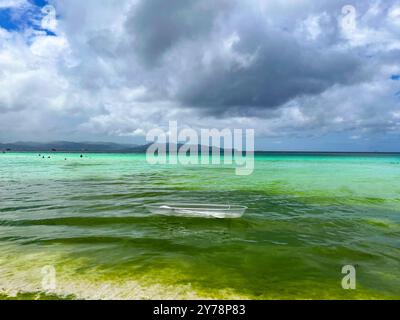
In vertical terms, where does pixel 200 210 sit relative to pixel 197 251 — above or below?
above

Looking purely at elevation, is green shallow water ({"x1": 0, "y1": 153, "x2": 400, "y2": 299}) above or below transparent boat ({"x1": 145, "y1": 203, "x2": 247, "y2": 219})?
below

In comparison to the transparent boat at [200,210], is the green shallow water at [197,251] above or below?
below

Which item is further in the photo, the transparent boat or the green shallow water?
the transparent boat

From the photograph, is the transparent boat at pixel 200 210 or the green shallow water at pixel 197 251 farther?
the transparent boat at pixel 200 210

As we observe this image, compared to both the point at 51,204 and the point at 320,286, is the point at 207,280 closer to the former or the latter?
the point at 320,286

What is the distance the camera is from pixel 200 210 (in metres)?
18.2

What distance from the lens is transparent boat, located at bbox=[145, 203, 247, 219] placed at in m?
17.8

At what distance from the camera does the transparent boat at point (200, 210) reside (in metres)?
17.8

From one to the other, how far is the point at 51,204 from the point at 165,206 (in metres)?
10.2

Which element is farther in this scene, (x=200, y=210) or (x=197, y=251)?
(x=200, y=210)

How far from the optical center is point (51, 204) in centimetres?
2241
